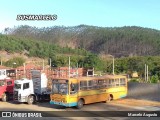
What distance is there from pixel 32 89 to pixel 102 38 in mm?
129866

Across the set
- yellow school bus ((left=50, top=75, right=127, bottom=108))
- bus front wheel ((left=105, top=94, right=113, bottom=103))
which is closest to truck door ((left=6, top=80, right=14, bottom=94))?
yellow school bus ((left=50, top=75, right=127, bottom=108))

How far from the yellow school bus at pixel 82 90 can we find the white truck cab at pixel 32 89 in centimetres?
338

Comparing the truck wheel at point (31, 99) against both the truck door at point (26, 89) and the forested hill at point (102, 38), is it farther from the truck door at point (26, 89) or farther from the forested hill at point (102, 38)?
the forested hill at point (102, 38)

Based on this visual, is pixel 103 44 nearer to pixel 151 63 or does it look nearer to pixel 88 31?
pixel 88 31

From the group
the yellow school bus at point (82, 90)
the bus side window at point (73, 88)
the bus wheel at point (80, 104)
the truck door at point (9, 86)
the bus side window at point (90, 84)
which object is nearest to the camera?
the yellow school bus at point (82, 90)

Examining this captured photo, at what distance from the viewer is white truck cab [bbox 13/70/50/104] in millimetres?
25766

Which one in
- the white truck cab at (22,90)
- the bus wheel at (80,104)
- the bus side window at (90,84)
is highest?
the bus side window at (90,84)

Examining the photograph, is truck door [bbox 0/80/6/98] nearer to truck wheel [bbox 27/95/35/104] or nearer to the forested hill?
truck wheel [bbox 27/95/35/104]

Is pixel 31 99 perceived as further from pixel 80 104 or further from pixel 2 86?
pixel 80 104

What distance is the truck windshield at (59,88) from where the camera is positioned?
22594mm

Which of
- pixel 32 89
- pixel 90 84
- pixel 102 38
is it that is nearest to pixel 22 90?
pixel 32 89

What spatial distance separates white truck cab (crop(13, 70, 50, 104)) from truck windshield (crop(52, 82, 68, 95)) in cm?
348

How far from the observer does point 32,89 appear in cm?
2634

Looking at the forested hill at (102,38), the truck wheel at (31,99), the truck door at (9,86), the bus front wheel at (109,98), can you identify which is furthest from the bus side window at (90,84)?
the forested hill at (102,38)
